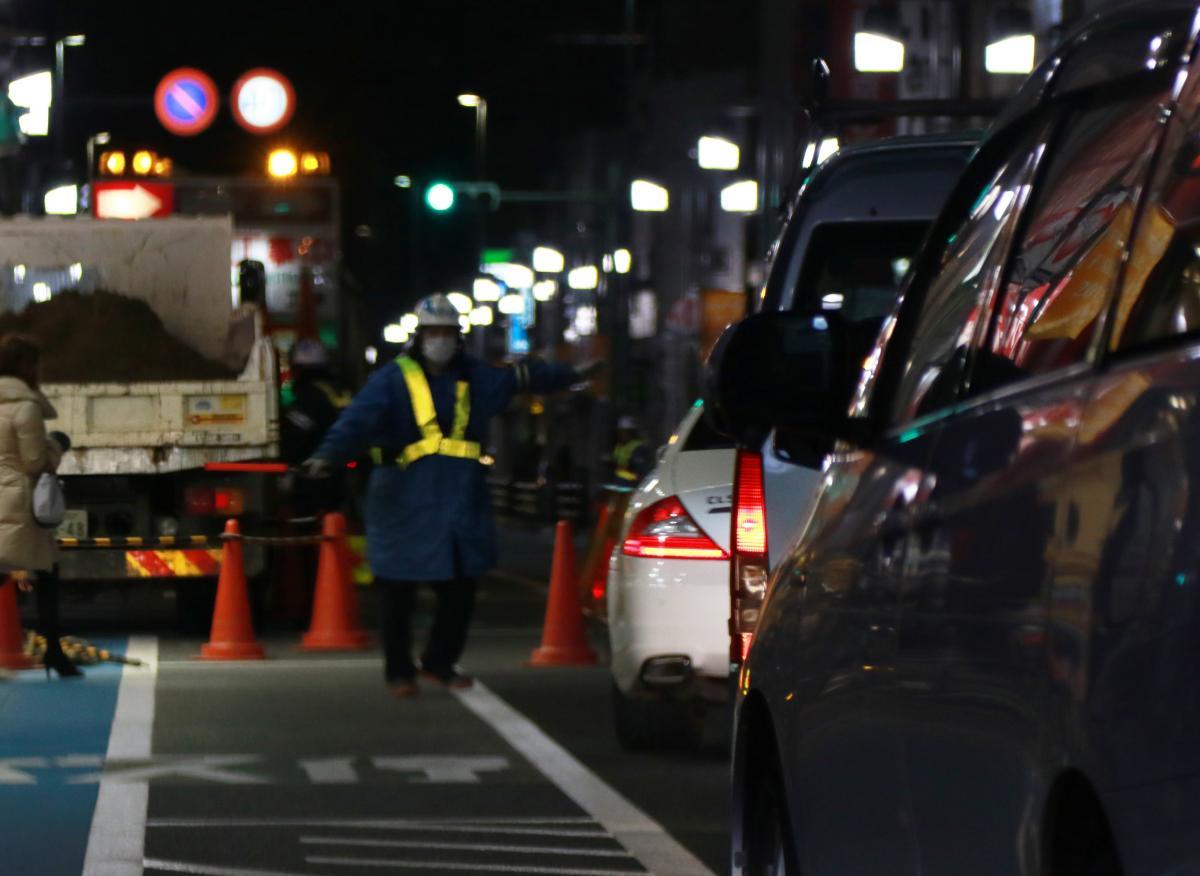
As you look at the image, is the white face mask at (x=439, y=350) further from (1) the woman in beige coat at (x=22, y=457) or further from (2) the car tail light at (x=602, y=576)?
(1) the woman in beige coat at (x=22, y=457)

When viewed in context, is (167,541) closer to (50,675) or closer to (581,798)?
(50,675)

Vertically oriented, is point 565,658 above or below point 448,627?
below

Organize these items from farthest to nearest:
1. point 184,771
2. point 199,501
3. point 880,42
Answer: point 880,42 → point 199,501 → point 184,771

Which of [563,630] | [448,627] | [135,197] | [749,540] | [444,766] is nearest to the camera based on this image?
[749,540]

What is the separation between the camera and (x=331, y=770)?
35.1 ft

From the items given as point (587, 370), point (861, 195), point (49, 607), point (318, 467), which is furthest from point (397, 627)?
point (861, 195)

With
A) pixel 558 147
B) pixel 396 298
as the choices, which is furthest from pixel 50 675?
pixel 396 298

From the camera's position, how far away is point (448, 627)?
14.1 m

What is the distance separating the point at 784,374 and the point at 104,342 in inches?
578

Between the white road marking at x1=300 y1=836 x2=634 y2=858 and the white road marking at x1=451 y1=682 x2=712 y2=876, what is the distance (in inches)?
4.1

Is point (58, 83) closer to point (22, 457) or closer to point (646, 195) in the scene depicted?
point (646, 195)

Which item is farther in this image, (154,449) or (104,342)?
(104,342)

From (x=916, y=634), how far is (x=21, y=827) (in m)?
5.69

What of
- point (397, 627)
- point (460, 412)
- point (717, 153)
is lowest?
point (397, 627)
